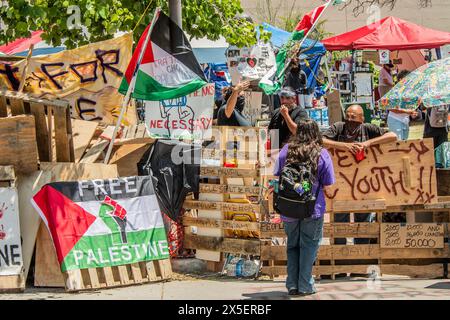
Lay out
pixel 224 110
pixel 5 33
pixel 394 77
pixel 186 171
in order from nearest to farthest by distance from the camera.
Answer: pixel 186 171 → pixel 224 110 → pixel 5 33 → pixel 394 77

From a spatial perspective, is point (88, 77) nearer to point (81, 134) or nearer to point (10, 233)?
point (81, 134)

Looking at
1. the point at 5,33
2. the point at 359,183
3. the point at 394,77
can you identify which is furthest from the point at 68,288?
the point at 394,77

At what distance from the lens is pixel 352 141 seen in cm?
901

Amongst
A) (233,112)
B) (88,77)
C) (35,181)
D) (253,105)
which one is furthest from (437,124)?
(35,181)

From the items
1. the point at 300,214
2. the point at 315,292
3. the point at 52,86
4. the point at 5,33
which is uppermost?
the point at 5,33

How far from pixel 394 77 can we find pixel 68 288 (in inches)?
571

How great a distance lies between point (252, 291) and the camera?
27.3ft

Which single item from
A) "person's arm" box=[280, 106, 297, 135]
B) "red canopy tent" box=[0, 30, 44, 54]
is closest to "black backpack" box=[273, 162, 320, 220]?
"person's arm" box=[280, 106, 297, 135]

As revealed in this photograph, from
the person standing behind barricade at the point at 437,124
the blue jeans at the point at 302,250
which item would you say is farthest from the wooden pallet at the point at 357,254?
the person standing behind barricade at the point at 437,124

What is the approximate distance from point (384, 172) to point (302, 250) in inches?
61.9

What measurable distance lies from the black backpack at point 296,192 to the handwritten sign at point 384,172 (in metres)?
1.16

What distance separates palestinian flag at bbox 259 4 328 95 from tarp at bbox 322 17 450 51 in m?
7.77

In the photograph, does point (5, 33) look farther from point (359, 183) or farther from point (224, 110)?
point (359, 183)

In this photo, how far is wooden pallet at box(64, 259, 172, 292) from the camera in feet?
26.8
